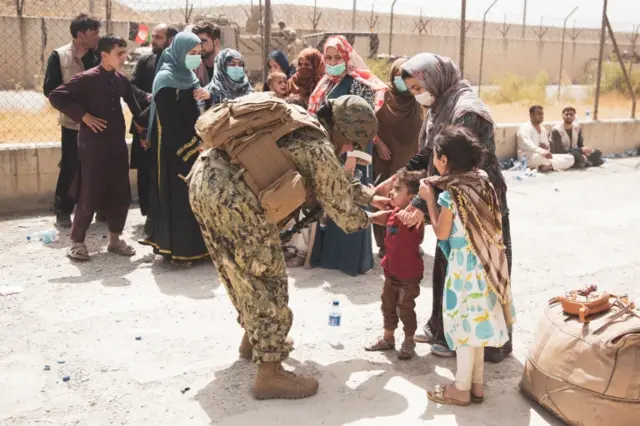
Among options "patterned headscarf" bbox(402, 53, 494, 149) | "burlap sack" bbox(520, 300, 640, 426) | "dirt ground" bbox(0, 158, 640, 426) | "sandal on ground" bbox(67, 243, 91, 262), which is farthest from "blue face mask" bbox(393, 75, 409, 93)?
"sandal on ground" bbox(67, 243, 91, 262)

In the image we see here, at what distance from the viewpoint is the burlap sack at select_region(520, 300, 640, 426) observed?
305cm

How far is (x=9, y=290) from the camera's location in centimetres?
496

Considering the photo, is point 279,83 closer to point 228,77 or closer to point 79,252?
point 228,77

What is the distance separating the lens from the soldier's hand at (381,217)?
3.70 m

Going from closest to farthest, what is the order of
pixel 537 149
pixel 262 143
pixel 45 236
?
1. pixel 262 143
2. pixel 45 236
3. pixel 537 149

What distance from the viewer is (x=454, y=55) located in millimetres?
25797

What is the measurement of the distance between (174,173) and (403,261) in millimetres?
2349

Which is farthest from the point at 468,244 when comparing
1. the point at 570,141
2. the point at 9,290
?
the point at 570,141

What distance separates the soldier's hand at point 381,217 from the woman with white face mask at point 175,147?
2.13 meters

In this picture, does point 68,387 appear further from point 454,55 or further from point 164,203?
point 454,55

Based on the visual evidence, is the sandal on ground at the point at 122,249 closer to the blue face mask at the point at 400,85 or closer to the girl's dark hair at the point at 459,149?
the blue face mask at the point at 400,85

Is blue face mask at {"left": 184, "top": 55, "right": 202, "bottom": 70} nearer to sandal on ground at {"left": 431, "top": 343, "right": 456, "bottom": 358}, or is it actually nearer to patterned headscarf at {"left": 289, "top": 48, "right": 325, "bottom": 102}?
patterned headscarf at {"left": 289, "top": 48, "right": 325, "bottom": 102}

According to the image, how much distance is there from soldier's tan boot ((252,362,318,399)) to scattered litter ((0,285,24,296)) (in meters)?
2.35

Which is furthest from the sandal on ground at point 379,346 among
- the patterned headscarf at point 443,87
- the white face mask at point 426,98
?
the white face mask at point 426,98
